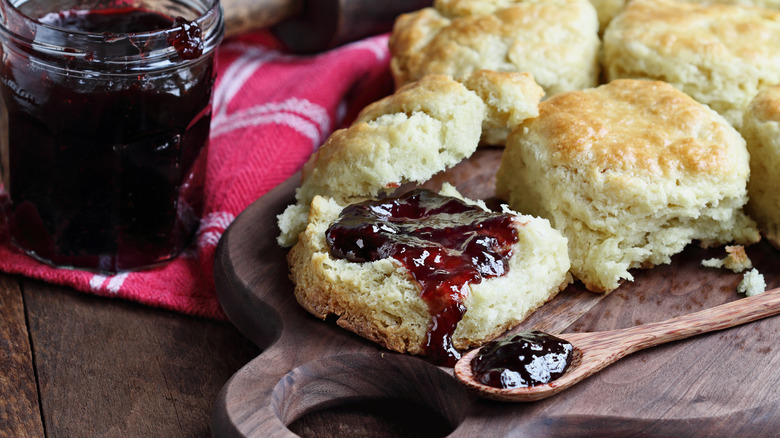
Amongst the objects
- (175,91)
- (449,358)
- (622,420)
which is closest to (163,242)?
(175,91)

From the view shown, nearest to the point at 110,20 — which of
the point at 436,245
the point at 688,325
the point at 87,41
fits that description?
the point at 87,41

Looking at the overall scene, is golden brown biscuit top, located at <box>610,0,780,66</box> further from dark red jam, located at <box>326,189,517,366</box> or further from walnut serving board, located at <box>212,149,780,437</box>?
dark red jam, located at <box>326,189,517,366</box>

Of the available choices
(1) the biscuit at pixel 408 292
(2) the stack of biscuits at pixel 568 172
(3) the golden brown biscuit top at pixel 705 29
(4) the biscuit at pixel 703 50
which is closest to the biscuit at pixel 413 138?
(2) the stack of biscuits at pixel 568 172

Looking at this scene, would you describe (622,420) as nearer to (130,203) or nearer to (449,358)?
(449,358)

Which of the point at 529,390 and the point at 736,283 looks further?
the point at 736,283

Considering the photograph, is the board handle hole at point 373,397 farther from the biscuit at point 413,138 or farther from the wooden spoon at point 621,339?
the biscuit at point 413,138

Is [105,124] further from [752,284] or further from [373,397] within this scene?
[752,284]

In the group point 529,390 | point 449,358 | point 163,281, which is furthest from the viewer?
point 163,281
